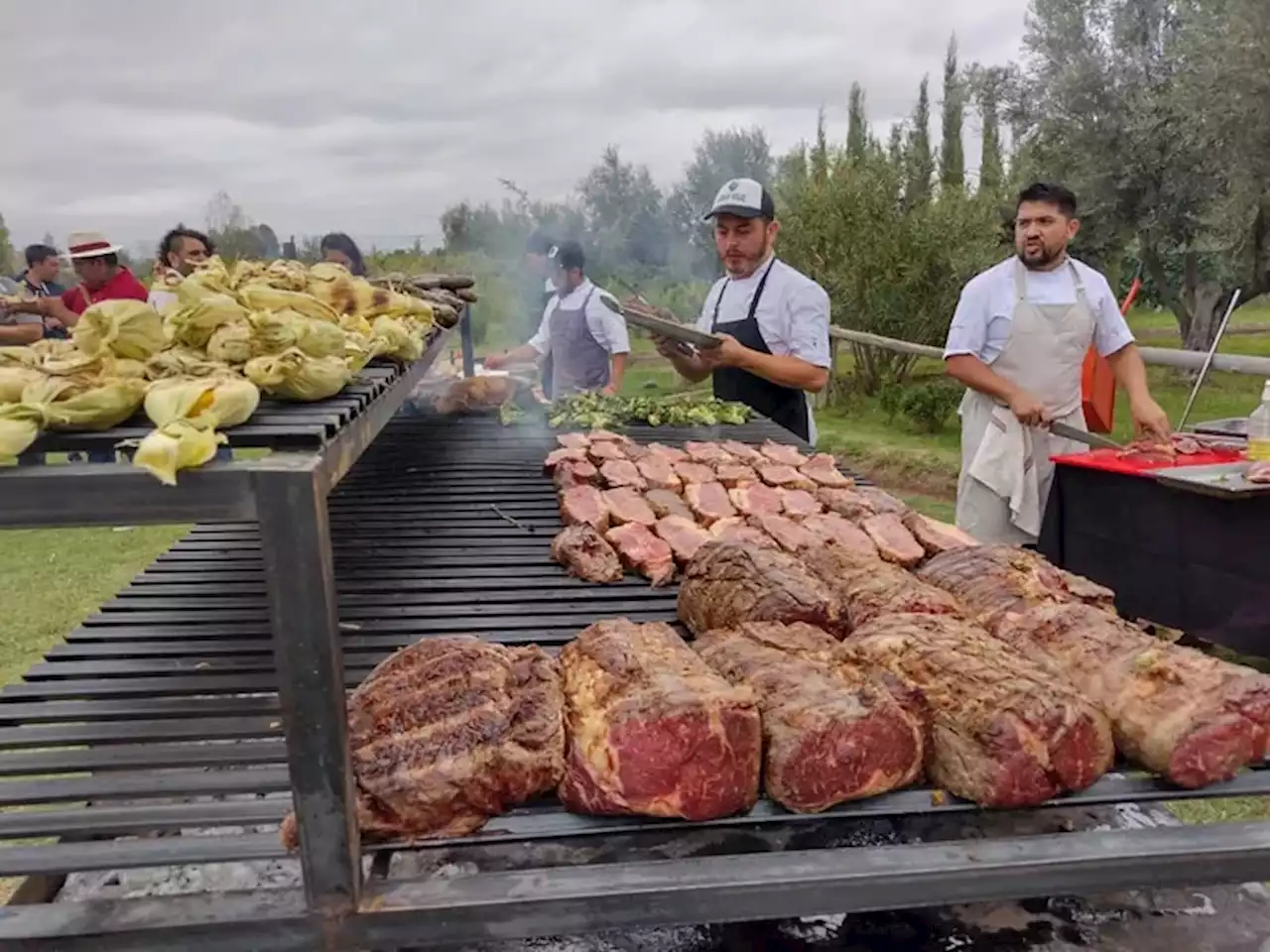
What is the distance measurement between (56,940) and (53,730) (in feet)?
2.84

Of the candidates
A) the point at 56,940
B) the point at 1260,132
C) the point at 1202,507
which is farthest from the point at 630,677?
the point at 1260,132

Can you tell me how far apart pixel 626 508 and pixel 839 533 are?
3.00 feet

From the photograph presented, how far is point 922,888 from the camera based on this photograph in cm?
191

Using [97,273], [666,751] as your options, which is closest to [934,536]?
[666,751]

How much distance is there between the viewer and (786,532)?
12.9 feet

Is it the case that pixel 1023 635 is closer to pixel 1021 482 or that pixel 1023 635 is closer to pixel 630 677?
pixel 630 677

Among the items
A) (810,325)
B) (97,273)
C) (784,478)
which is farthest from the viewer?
(97,273)

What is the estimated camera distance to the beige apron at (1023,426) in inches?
236

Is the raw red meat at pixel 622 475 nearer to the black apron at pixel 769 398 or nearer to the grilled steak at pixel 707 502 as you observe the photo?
the grilled steak at pixel 707 502

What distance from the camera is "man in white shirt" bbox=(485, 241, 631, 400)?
8781 mm

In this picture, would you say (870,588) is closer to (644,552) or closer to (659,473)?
(644,552)

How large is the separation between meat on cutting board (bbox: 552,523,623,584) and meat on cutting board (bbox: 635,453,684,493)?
88 centimetres

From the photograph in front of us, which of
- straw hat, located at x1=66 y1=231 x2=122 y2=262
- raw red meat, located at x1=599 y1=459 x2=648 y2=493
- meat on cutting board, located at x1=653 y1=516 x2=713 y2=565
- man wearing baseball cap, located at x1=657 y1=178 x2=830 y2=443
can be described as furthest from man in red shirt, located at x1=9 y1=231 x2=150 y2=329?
meat on cutting board, located at x1=653 y1=516 x2=713 y2=565

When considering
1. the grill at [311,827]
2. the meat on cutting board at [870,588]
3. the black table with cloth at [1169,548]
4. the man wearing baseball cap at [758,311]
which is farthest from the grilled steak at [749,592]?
the black table with cloth at [1169,548]
